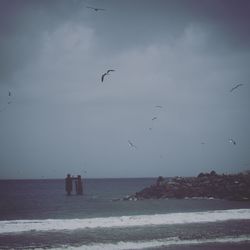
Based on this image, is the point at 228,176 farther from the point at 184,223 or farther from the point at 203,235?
the point at 203,235

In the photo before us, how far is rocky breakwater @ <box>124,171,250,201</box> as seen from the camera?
37625 millimetres

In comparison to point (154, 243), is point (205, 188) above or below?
below

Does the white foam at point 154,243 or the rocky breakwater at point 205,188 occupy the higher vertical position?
the white foam at point 154,243

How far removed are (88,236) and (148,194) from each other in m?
29.1

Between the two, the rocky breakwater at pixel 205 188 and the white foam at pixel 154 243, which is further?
the rocky breakwater at pixel 205 188

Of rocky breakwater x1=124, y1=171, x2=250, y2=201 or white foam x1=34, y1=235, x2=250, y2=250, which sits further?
rocky breakwater x1=124, y1=171, x2=250, y2=201

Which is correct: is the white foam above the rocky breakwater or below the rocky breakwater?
above

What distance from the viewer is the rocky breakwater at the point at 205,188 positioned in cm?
3762

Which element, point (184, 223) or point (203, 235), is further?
point (184, 223)

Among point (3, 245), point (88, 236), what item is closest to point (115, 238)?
point (88, 236)

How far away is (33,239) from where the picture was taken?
14055mm

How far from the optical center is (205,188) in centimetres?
4003

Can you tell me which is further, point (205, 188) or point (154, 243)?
point (205, 188)

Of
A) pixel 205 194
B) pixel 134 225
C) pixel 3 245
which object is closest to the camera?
pixel 3 245
